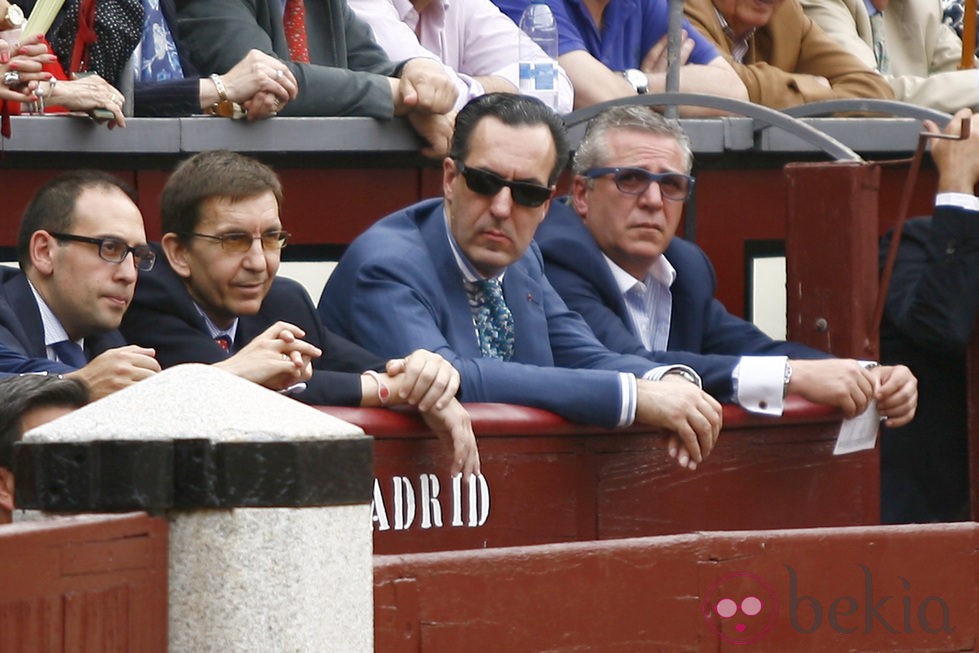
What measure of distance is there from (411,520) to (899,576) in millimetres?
1339

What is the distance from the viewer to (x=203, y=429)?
3.05 metres

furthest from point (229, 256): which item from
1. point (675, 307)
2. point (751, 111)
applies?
point (751, 111)

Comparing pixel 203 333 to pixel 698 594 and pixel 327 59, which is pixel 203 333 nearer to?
pixel 698 594

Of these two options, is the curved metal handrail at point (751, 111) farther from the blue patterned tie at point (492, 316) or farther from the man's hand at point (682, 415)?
the man's hand at point (682, 415)

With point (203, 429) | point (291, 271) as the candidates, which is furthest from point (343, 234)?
point (203, 429)

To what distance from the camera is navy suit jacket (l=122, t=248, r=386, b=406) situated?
4887 millimetres

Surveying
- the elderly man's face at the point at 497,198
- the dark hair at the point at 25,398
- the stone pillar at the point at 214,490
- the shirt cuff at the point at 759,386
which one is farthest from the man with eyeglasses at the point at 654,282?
the stone pillar at the point at 214,490

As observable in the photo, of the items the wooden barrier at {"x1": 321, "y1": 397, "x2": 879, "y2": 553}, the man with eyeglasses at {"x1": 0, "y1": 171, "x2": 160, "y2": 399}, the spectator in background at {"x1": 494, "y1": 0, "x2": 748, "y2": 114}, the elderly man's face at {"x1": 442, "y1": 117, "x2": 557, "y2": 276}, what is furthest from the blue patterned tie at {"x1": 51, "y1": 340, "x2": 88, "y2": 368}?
the spectator in background at {"x1": 494, "y1": 0, "x2": 748, "y2": 114}

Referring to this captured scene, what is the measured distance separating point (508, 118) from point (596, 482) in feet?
3.27

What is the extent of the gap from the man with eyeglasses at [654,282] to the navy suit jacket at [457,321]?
218 mm

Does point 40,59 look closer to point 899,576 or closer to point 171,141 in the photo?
point 171,141

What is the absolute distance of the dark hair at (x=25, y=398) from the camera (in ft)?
11.6

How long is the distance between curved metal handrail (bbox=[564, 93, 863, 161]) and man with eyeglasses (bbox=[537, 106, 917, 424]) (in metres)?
0.20

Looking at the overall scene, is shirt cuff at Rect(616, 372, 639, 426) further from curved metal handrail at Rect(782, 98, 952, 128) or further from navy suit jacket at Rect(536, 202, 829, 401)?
curved metal handrail at Rect(782, 98, 952, 128)
